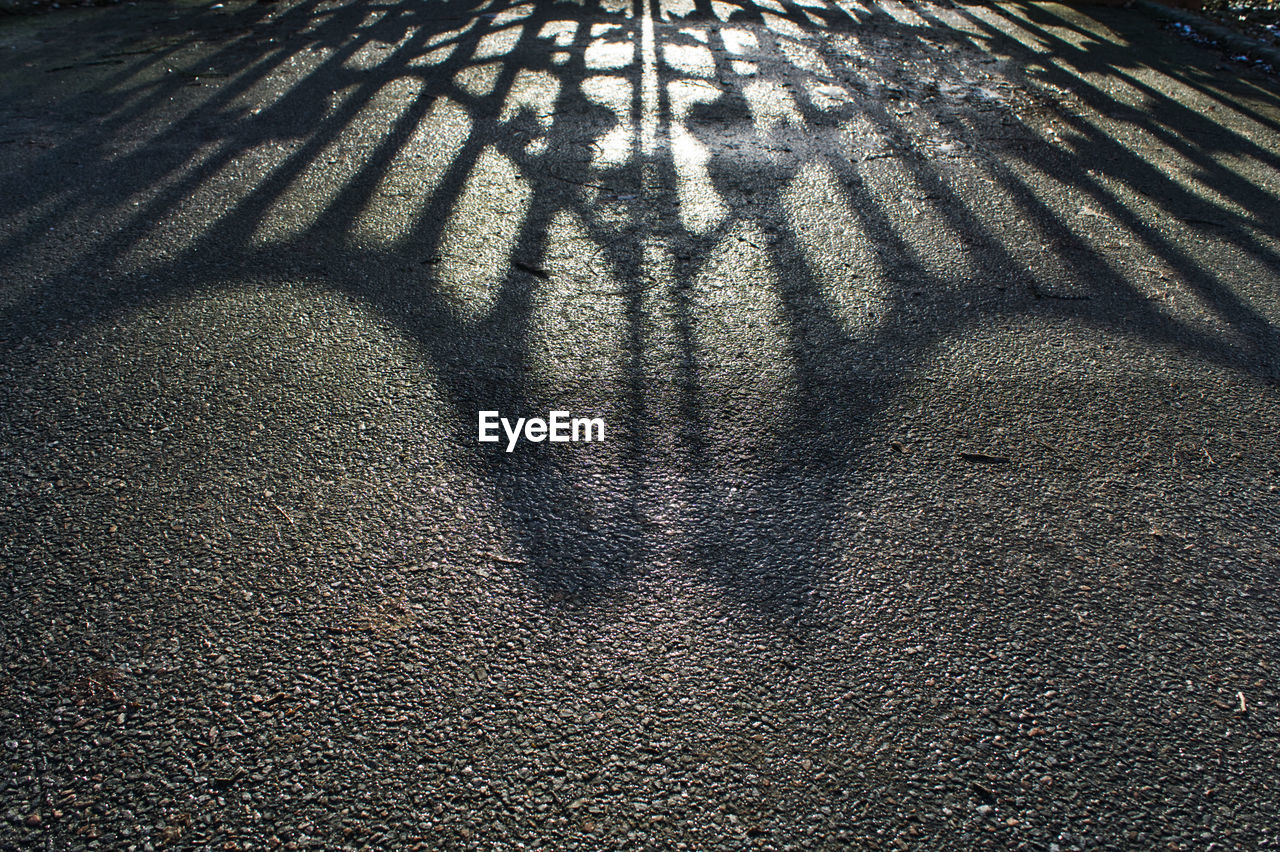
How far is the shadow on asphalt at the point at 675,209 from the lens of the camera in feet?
7.39

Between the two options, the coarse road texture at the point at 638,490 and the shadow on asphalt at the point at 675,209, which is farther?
the shadow on asphalt at the point at 675,209

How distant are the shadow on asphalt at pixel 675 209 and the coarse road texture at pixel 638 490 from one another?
0.03m

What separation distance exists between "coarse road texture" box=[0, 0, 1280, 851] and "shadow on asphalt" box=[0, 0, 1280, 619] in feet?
0.08

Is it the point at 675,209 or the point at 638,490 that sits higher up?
the point at 675,209

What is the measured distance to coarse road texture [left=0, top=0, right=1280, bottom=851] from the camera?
152 cm

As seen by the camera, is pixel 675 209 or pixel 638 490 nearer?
pixel 638 490

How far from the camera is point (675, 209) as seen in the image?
371cm

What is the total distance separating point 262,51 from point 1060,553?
21.4 feet

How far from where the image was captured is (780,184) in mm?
4031

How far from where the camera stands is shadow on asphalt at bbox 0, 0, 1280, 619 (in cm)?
225

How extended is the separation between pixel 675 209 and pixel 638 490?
1.94m

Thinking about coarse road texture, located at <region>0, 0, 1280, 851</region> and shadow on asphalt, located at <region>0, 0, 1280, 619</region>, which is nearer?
coarse road texture, located at <region>0, 0, 1280, 851</region>

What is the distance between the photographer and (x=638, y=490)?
7.21ft

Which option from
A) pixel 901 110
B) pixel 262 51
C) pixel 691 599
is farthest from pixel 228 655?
pixel 262 51
